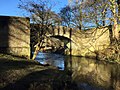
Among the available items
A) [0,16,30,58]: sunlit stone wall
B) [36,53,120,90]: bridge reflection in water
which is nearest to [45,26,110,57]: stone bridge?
[0,16,30,58]: sunlit stone wall

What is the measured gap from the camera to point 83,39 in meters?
34.2

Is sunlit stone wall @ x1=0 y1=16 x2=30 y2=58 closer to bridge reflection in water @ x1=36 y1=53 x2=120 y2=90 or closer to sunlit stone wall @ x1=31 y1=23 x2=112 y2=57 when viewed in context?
bridge reflection in water @ x1=36 y1=53 x2=120 y2=90

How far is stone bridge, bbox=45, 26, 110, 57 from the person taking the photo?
1240 inches

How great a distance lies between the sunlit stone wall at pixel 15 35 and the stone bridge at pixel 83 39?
795cm

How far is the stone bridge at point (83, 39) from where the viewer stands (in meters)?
31.5

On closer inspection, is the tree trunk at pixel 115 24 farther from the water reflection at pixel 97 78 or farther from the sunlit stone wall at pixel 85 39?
the water reflection at pixel 97 78

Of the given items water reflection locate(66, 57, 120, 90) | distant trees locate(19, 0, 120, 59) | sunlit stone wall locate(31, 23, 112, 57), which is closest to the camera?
water reflection locate(66, 57, 120, 90)

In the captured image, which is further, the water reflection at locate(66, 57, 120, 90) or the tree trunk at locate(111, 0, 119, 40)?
Answer: the tree trunk at locate(111, 0, 119, 40)

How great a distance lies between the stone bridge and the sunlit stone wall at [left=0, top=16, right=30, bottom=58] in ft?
26.1

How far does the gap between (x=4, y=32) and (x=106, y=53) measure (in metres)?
11.8

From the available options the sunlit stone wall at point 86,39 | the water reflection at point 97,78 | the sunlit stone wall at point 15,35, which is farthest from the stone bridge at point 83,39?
the water reflection at point 97,78

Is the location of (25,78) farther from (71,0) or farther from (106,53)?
(71,0)

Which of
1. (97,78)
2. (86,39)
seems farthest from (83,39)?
(97,78)

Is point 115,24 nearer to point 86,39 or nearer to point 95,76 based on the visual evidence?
point 86,39
